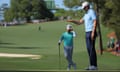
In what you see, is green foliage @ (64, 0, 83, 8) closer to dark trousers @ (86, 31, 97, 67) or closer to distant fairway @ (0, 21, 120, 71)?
distant fairway @ (0, 21, 120, 71)

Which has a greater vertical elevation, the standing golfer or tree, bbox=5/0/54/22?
the standing golfer

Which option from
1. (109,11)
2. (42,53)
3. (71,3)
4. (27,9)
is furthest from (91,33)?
(27,9)

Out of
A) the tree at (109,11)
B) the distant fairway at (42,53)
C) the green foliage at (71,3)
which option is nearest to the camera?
the distant fairway at (42,53)

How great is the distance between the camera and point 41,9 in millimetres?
171625

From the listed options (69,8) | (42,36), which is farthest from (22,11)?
(69,8)

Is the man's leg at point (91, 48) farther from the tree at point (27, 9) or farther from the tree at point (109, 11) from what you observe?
the tree at point (27, 9)

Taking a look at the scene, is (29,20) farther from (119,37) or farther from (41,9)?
(119,37)

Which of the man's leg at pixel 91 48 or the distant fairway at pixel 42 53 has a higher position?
Result: the man's leg at pixel 91 48

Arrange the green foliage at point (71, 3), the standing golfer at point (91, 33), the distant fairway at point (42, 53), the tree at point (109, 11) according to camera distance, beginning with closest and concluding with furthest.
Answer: the standing golfer at point (91, 33)
the distant fairway at point (42, 53)
the tree at point (109, 11)
the green foliage at point (71, 3)

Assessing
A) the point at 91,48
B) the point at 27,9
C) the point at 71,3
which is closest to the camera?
the point at 91,48

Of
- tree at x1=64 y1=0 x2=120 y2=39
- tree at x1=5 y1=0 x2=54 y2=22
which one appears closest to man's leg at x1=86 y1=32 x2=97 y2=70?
tree at x1=64 y1=0 x2=120 y2=39

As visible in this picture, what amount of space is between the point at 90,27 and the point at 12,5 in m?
153

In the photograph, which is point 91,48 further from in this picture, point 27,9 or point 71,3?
point 27,9

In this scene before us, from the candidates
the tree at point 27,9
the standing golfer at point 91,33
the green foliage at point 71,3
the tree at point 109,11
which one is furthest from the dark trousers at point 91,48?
the tree at point 27,9
